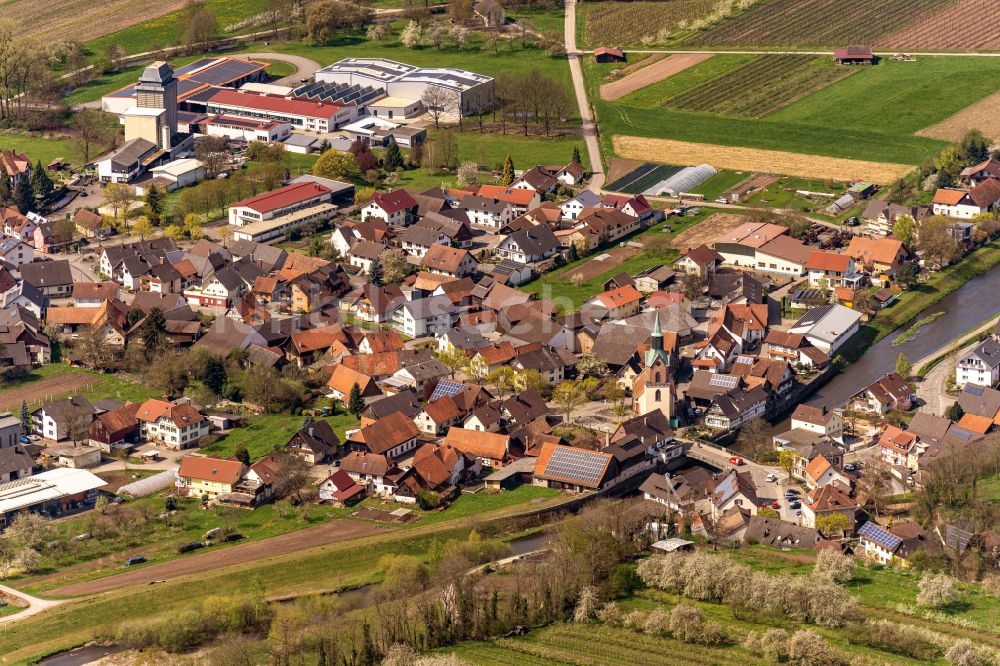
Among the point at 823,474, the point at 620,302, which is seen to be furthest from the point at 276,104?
the point at 823,474

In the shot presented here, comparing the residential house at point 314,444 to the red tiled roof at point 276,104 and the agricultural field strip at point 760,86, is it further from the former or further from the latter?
the agricultural field strip at point 760,86

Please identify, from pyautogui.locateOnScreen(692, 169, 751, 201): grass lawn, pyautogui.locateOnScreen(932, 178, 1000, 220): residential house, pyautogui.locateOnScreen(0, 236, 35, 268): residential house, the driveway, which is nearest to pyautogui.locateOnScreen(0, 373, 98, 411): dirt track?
pyautogui.locateOnScreen(0, 236, 35, 268): residential house

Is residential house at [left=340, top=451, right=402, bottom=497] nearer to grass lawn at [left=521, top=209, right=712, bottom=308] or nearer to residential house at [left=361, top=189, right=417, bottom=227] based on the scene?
grass lawn at [left=521, top=209, right=712, bottom=308]

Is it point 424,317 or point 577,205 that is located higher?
point 577,205

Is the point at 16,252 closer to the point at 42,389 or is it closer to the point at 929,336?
the point at 42,389

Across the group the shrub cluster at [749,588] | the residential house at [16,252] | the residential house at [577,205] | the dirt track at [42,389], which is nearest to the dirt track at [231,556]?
the shrub cluster at [749,588]
